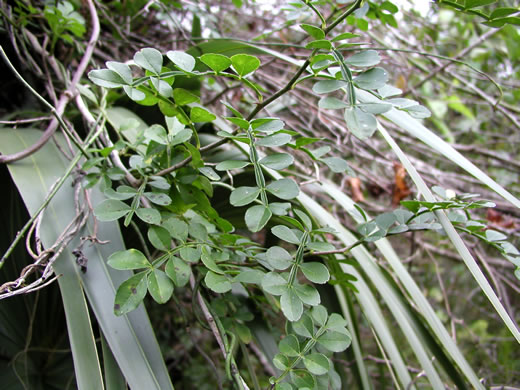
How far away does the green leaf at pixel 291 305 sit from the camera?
290 mm

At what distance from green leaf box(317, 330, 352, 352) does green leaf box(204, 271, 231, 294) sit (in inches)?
Result: 3.7

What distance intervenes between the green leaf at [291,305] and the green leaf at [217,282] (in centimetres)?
6

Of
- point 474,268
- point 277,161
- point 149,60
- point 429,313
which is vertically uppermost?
point 149,60

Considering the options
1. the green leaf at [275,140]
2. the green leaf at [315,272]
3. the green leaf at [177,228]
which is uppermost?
the green leaf at [275,140]

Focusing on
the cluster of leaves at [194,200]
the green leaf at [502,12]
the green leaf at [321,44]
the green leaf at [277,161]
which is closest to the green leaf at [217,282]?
the cluster of leaves at [194,200]

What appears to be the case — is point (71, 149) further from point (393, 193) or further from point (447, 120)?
point (447, 120)

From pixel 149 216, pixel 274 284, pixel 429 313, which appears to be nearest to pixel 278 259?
pixel 274 284

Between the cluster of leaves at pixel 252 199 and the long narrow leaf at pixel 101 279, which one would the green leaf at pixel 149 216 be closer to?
the cluster of leaves at pixel 252 199

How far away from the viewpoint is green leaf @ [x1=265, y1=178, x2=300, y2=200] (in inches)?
12.4

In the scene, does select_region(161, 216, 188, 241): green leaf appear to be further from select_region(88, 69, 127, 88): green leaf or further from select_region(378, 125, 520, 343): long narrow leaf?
select_region(378, 125, 520, 343): long narrow leaf

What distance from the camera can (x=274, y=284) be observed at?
0.31 meters

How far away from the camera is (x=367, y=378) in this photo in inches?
19.8

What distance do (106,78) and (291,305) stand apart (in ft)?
0.78

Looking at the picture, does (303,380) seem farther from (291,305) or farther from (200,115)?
(200,115)
